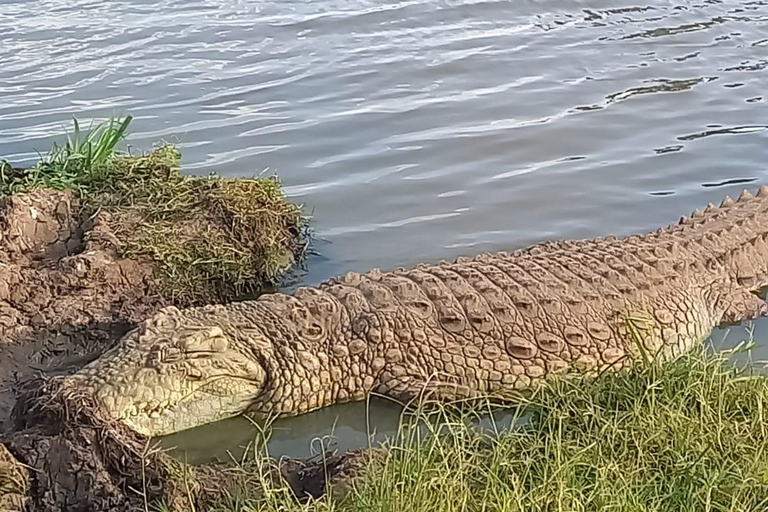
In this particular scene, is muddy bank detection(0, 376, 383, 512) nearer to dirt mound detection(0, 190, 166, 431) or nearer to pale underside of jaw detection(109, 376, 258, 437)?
pale underside of jaw detection(109, 376, 258, 437)

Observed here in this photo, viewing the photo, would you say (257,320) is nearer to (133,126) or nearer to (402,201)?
(402,201)

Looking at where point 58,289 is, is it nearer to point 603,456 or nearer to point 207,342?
point 207,342

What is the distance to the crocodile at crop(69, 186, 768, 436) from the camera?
4531mm

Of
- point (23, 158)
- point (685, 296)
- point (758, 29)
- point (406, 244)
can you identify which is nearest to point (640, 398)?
point (685, 296)

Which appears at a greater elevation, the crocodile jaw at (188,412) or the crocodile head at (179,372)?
the crocodile head at (179,372)

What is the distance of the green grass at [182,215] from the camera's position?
560 centimetres

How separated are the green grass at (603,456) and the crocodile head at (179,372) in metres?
0.76

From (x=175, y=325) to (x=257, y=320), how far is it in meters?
0.40

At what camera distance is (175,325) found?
4691mm

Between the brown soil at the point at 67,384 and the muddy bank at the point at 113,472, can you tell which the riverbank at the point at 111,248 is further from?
the muddy bank at the point at 113,472

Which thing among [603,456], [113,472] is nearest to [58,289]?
[113,472]

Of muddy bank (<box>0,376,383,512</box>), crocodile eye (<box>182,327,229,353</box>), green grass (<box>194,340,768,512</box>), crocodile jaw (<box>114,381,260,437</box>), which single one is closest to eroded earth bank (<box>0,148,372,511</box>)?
muddy bank (<box>0,376,383,512</box>)

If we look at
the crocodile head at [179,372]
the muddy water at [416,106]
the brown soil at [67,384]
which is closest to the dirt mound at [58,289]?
the brown soil at [67,384]

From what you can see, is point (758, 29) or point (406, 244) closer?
point (406, 244)
